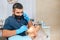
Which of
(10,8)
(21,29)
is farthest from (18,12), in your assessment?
(10,8)

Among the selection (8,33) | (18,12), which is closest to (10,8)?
(18,12)

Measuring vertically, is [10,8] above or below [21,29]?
above

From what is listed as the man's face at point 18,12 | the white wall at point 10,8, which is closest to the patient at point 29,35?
the man's face at point 18,12

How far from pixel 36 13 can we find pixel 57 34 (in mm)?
391

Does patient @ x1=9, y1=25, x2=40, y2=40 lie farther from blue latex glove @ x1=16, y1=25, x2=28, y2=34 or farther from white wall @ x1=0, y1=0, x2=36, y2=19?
white wall @ x1=0, y1=0, x2=36, y2=19

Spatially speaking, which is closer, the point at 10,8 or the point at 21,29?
the point at 21,29

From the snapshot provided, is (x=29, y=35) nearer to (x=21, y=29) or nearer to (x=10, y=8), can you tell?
(x=21, y=29)

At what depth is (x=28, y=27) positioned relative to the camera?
137cm

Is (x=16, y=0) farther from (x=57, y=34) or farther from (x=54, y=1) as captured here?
(x=57, y=34)

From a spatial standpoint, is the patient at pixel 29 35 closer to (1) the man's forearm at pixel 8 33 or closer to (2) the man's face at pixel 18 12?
(1) the man's forearm at pixel 8 33

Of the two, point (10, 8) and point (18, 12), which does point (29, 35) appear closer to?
point (18, 12)

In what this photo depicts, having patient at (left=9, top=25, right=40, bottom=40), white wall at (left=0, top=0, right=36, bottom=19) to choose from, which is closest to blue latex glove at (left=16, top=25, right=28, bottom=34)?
patient at (left=9, top=25, right=40, bottom=40)

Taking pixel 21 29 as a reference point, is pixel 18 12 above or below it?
above

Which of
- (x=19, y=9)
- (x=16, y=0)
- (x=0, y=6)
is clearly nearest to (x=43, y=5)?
(x=16, y=0)
